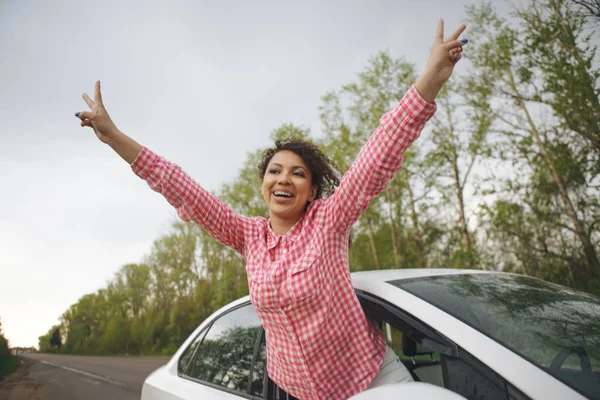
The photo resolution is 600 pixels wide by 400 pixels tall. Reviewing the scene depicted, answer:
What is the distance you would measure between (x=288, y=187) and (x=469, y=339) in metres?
0.95

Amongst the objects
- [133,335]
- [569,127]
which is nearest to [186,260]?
[133,335]

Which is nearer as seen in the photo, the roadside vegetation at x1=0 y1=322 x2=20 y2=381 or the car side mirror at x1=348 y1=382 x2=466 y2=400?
the car side mirror at x1=348 y1=382 x2=466 y2=400

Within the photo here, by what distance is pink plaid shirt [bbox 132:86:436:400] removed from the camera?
1.42 meters

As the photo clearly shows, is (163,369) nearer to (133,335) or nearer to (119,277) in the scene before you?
(133,335)

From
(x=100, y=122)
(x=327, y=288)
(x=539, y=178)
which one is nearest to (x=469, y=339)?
(x=327, y=288)

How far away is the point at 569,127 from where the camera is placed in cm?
984

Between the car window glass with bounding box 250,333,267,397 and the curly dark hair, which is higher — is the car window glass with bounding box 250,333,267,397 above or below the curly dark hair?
below

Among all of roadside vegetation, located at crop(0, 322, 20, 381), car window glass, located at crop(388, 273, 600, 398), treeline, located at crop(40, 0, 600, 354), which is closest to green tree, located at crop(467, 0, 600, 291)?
treeline, located at crop(40, 0, 600, 354)

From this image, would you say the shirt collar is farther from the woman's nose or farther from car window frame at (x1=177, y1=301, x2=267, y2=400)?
car window frame at (x1=177, y1=301, x2=267, y2=400)

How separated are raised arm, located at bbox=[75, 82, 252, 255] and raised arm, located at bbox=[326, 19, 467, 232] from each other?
2.16 ft

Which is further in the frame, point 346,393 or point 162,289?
point 162,289

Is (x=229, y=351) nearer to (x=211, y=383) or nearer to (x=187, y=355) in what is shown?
(x=211, y=383)

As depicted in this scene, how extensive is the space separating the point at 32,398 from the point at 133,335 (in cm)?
2603

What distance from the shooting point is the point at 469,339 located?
1304mm
